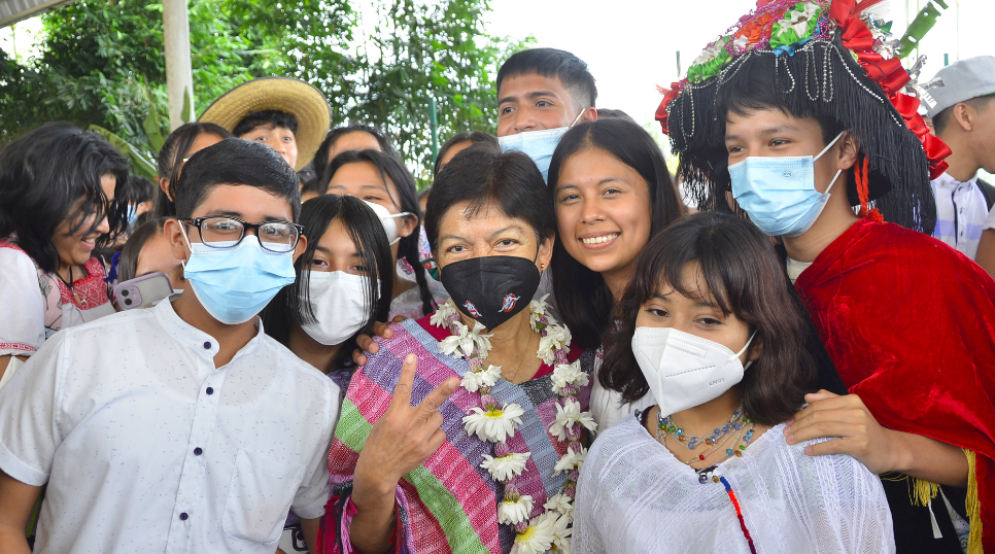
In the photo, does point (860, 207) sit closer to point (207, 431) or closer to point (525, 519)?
point (525, 519)

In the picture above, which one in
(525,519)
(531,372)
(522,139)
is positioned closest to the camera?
(525,519)

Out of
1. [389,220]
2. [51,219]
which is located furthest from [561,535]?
[51,219]

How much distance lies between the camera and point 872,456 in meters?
1.90

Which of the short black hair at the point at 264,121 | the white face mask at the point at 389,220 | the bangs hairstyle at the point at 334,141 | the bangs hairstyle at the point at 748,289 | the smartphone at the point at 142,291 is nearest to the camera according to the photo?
the bangs hairstyle at the point at 748,289

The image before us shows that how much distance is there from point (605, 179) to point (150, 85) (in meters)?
12.9

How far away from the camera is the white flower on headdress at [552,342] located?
8.73 ft

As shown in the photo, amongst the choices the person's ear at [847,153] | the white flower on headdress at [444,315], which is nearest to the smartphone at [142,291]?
the white flower on headdress at [444,315]

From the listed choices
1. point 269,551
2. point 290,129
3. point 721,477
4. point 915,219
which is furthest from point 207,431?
point 290,129

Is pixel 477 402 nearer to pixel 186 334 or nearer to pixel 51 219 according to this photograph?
pixel 186 334

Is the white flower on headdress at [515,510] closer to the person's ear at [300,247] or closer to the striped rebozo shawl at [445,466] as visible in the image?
the striped rebozo shawl at [445,466]

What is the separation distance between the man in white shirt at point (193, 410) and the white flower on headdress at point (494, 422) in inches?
18.5

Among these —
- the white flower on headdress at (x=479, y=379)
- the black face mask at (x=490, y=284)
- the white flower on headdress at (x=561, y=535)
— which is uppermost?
the black face mask at (x=490, y=284)

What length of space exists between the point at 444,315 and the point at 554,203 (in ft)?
2.04

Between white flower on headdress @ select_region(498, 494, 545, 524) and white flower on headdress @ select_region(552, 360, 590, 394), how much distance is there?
1.31ft
